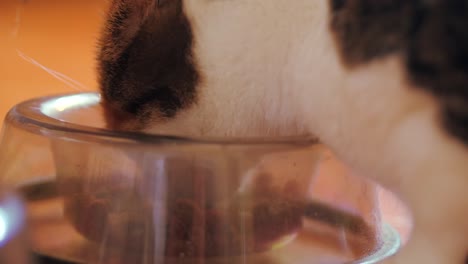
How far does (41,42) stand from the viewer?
54.9 inches

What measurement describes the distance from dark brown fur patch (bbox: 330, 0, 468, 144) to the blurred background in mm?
991

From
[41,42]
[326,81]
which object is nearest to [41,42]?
[41,42]

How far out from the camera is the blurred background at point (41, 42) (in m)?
1.36

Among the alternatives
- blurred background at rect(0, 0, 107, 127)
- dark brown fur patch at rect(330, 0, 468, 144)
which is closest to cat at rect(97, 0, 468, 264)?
dark brown fur patch at rect(330, 0, 468, 144)

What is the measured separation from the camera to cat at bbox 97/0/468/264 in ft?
1.36

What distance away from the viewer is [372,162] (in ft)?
1.55

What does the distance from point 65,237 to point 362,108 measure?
1.32 ft

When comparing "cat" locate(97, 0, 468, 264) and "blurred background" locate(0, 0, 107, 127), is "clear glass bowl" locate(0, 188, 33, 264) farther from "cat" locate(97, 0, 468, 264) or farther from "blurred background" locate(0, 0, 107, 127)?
"blurred background" locate(0, 0, 107, 127)

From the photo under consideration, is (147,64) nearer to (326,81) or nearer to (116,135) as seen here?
(116,135)

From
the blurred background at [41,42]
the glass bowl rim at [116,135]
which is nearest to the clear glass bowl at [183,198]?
the glass bowl rim at [116,135]

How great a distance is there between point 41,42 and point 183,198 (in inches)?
35.5

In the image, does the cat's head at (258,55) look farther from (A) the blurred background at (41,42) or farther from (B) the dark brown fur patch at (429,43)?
(A) the blurred background at (41,42)

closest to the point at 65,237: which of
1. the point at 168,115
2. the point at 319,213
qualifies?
the point at 168,115

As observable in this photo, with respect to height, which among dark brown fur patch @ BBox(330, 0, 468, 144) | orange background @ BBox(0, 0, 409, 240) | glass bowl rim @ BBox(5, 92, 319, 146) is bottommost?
orange background @ BBox(0, 0, 409, 240)
